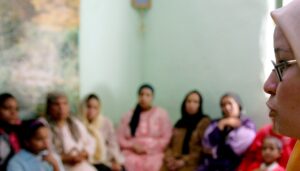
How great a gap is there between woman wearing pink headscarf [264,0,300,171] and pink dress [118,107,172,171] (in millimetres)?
4091

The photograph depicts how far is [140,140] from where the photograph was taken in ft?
17.9

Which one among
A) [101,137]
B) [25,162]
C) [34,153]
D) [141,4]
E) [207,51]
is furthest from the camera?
[141,4]

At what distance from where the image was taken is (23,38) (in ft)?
15.8

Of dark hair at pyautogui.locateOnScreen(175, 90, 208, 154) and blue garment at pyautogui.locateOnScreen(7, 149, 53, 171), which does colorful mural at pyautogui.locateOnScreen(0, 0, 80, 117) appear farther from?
dark hair at pyautogui.locateOnScreen(175, 90, 208, 154)

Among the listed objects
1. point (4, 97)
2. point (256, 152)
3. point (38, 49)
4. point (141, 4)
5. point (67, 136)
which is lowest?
point (256, 152)

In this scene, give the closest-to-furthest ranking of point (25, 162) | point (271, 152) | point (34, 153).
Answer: point (25, 162) < point (34, 153) < point (271, 152)

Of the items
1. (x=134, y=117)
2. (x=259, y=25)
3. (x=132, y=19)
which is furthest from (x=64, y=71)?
(x=259, y=25)

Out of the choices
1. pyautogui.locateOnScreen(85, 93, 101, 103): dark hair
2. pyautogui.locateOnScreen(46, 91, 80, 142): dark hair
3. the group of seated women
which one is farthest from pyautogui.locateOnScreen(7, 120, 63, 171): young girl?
pyautogui.locateOnScreen(85, 93, 101, 103): dark hair

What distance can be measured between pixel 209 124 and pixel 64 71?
1.43m

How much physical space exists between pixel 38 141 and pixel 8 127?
0.32m

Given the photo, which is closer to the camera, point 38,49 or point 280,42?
point 280,42

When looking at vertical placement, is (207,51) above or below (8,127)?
above

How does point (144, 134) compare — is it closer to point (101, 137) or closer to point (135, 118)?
point (135, 118)

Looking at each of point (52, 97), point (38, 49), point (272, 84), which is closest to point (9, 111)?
point (52, 97)
